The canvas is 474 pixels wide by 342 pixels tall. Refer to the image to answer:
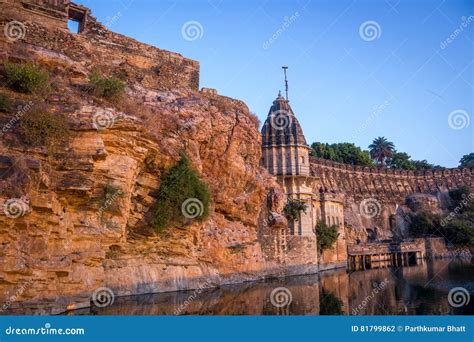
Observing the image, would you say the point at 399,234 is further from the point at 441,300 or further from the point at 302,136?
the point at 441,300

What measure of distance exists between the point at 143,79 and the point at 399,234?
46208mm

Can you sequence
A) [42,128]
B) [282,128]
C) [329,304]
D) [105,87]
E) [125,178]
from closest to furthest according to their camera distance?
[42,128]
[125,178]
[329,304]
[105,87]
[282,128]

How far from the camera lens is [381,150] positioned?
76688 mm

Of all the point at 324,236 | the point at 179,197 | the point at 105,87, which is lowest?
the point at 324,236

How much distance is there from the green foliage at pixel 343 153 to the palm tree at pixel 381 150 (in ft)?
13.5

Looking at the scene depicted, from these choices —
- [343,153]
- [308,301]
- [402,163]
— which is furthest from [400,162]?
[308,301]

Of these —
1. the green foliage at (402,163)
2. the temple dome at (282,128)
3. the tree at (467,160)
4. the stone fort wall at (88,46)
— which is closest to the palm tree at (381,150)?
the green foliage at (402,163)

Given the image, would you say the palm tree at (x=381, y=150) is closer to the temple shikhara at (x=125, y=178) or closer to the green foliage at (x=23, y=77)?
the temple shikhara at (x=125, y=178)

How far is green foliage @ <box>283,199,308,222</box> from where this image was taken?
33.1 m

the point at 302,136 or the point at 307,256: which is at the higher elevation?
the point at 302,136

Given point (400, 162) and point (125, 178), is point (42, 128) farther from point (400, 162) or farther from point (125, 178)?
point (400, 162)

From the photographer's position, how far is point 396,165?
262ft

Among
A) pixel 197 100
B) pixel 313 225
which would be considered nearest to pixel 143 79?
pixel 197 100

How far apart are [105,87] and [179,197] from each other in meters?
6.08
